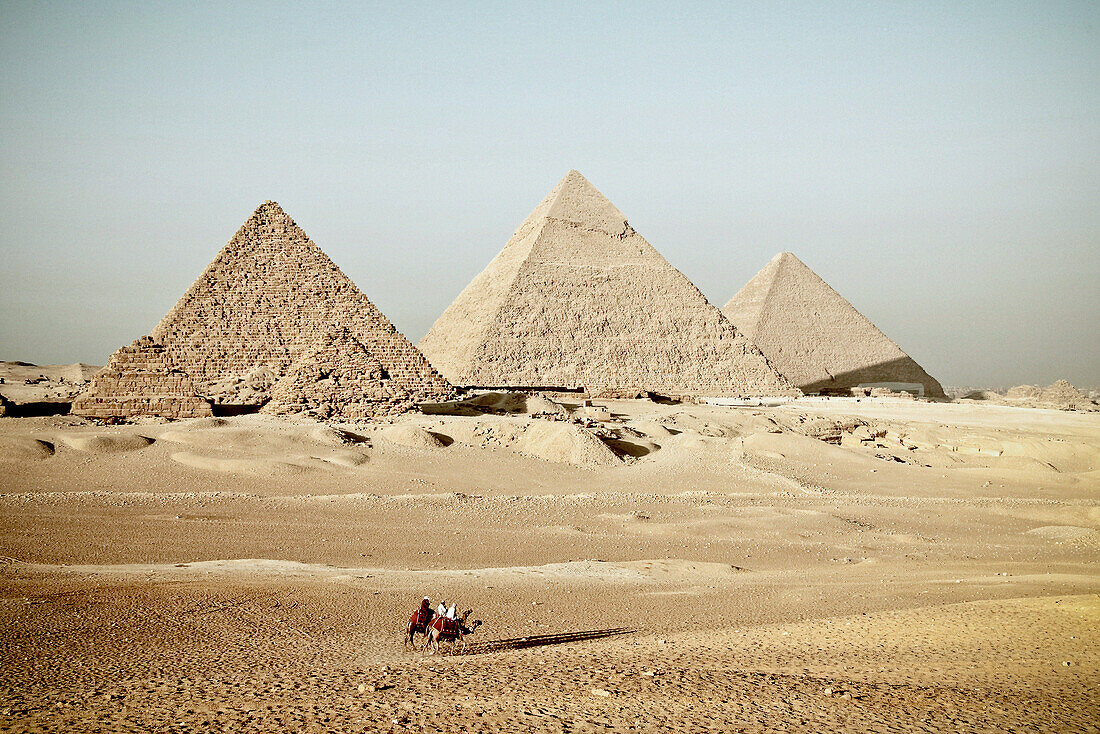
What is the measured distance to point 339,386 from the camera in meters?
21.5

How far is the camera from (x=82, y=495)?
10461 mm

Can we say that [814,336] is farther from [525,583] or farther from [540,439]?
[525,583]

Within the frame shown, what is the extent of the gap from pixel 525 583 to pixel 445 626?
237 centimetres

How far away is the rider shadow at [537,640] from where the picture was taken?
5.16 metres

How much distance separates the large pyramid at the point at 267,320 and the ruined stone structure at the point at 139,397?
450 cm

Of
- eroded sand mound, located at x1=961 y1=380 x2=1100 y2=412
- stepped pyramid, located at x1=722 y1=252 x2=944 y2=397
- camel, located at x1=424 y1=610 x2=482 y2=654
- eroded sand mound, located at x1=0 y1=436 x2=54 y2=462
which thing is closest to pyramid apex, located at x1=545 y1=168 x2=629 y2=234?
stepped pyramid, located at x1=722 y1=252 x2=944 y2=397

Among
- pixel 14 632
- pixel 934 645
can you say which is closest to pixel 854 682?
pixel 934 645

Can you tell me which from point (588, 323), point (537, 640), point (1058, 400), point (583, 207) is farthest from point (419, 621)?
point (1058, 400)

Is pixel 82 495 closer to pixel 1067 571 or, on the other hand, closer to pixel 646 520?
pixel 646 520

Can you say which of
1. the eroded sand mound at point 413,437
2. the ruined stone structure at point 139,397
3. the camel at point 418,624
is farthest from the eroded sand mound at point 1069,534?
the ruined stone structure at point 139,397

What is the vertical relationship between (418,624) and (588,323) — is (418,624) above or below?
below

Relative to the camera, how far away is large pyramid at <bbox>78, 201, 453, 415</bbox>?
24.7 meters

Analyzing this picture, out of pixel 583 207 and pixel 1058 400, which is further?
pixel 583 207

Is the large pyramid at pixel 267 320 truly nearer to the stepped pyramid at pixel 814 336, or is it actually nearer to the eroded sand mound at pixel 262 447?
the eroded sand mound at pixel 262 447
